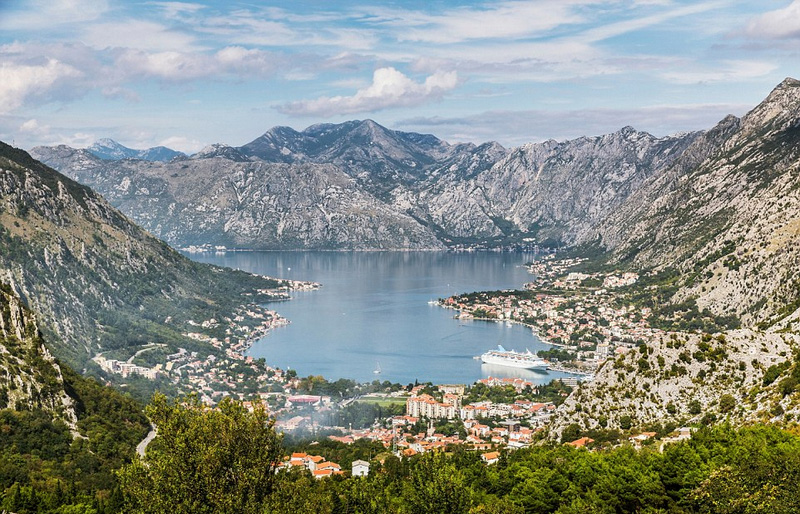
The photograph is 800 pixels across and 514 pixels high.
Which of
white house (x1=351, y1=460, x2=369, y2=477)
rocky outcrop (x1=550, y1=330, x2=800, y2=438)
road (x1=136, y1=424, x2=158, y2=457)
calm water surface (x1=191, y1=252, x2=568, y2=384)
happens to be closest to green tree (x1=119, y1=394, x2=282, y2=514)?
white house (x1=351, y1=460, x2=369, y2=477)

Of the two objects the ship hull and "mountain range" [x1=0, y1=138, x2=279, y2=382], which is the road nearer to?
"mountain range" [x1=0, y1=138, x2=279, y2=382]

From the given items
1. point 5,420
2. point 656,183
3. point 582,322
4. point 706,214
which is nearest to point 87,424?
point 5,420

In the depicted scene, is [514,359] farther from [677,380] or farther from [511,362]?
[677,380]

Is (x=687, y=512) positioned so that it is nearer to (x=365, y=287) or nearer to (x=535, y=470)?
(x=535, y=470)

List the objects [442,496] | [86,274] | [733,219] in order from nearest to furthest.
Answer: [442,496]
[86,274]
[733,219]

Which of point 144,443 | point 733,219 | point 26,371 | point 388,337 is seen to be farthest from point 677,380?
point 733,219

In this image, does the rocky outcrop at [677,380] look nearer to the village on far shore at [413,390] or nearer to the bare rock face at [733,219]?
the village on far shore at [413,390]
